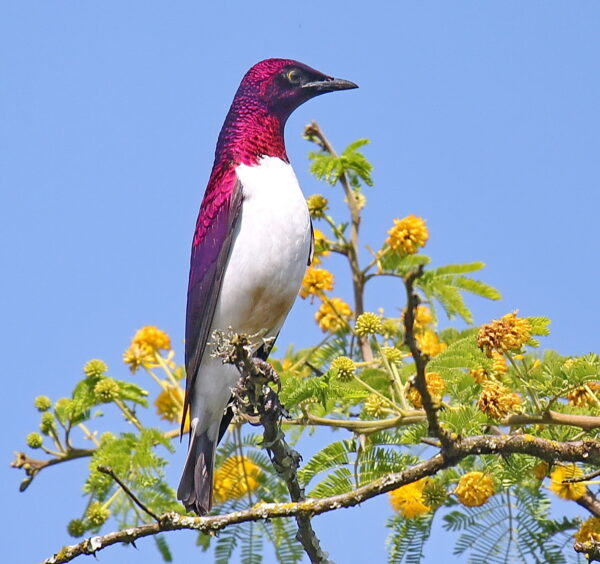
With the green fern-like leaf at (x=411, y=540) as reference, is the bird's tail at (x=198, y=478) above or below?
above

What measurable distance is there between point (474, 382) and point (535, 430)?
0.39 m

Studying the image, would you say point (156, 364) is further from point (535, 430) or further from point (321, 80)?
point (535, 430)

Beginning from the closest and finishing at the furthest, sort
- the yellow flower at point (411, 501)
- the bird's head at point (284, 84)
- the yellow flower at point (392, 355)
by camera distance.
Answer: the yellow flower at point (392, 355) < the yellow flower at point (411, 501) < the bird's head at point (284, 84)

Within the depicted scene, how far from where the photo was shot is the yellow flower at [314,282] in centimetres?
738

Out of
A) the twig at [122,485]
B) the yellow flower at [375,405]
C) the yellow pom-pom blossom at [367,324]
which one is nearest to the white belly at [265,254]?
the yellow pom-pom blossom at [367,324]

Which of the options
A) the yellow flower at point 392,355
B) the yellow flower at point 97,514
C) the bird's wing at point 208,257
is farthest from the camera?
the yellow flower at point 97,514

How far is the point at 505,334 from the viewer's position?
4.59 meters

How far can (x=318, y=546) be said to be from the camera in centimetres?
444

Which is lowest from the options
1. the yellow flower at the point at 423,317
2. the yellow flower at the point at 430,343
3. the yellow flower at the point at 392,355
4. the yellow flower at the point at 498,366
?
the yellow flower at the point at 498,366

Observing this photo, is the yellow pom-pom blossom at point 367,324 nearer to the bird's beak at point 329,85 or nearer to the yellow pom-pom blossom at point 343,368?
the yellow pom-pom blossom at point 343,368

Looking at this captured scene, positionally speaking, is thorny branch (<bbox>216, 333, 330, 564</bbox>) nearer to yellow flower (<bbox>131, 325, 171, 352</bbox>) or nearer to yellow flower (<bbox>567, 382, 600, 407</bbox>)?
yellow flower (<bbox>567, 382, 600, 407</bbox>)

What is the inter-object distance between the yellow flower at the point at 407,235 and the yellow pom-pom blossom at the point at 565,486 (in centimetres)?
210

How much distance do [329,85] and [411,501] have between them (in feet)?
9.25

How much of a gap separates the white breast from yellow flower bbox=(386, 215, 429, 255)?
4.41 ft
